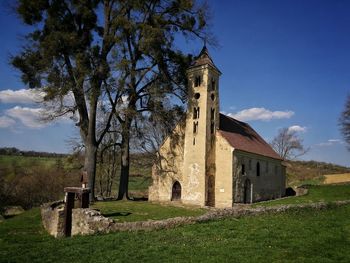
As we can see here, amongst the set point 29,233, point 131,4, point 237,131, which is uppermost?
point 131,4

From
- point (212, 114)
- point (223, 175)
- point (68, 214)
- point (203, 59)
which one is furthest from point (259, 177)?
point (68, 214)

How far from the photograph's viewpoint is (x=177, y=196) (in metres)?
33.7

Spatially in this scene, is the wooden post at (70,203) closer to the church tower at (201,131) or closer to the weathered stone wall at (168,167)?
the church tower at (201,131)

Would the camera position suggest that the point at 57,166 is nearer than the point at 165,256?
No

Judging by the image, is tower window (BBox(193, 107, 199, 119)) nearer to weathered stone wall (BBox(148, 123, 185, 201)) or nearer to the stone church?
the stone church

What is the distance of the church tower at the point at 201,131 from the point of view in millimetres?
31391

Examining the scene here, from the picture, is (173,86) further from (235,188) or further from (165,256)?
(165,256)

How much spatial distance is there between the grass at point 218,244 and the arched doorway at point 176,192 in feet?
56.3

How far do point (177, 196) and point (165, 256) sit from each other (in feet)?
76.3

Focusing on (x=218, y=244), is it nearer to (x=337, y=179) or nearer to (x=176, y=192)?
(x=176, y=192)

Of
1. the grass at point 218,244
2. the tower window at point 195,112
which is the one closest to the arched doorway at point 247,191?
the tower window at point 195,112

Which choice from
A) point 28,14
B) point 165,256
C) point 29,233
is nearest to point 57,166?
point 28,14

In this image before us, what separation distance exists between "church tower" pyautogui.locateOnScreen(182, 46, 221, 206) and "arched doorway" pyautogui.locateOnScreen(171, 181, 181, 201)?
1720 millimetres

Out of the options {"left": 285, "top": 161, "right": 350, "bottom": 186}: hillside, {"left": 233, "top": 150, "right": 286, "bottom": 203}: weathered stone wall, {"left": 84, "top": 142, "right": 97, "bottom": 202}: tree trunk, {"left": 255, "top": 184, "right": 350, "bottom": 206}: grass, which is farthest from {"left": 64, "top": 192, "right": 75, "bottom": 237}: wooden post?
{"left": 285, "top": 161, "right": 350, "bottom": 186}: hillside
